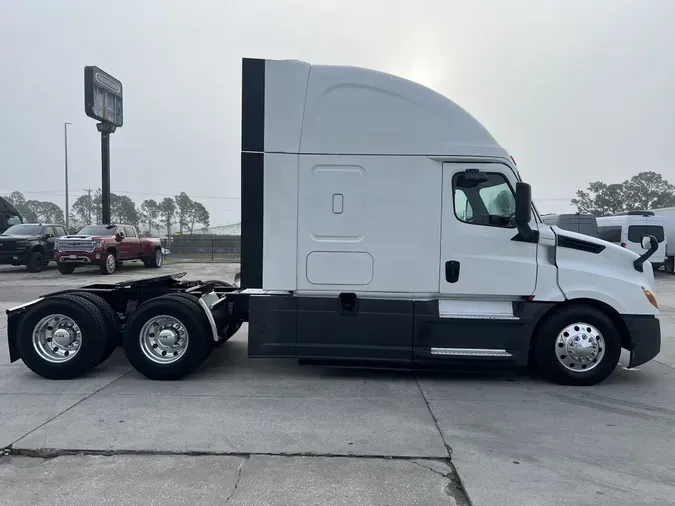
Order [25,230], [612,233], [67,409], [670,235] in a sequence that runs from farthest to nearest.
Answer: [670,235] → [612,233] → [25,230] → [67,409]

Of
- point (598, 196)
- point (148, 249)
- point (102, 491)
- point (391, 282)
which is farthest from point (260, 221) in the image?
point (598, 196)

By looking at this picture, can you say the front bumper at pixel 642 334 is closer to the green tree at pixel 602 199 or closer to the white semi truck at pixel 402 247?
the white semi truck at pixel 402 247

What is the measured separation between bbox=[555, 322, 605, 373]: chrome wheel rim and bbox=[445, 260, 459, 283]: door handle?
1.41 m

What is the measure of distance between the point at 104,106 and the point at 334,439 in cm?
2187

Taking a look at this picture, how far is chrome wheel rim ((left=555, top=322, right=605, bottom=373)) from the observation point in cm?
572

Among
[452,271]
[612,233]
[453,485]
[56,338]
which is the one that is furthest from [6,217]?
[612,233]

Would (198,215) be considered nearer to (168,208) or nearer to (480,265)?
(168,208)

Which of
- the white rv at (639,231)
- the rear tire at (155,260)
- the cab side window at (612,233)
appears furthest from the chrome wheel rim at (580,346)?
the rear tire at (155,260)

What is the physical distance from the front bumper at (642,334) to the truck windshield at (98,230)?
1905 cm

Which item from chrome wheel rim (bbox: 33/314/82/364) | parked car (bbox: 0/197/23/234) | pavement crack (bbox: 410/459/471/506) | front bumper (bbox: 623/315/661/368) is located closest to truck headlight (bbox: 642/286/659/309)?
front bumper (bbox: 623/315/661/368)

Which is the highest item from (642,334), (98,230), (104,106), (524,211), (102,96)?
(102,96)

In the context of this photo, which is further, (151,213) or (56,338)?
(151,213)

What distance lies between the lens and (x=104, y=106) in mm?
21766

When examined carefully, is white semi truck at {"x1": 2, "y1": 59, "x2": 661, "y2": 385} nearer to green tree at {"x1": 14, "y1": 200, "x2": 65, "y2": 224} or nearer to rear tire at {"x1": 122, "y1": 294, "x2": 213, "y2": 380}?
rear tire at {"x1": 122, "y1": 294, "x2": 213, "y2": 380}
